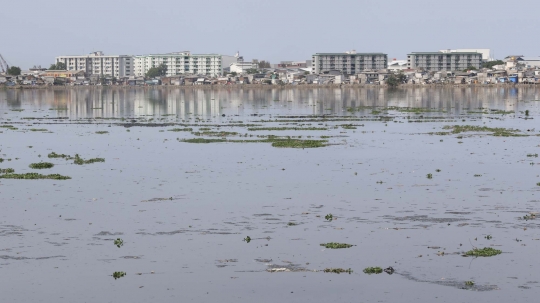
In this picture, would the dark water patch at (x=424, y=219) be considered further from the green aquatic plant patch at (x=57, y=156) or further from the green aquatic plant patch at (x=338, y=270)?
the green aquatic plant patch at (x=57, y=156)

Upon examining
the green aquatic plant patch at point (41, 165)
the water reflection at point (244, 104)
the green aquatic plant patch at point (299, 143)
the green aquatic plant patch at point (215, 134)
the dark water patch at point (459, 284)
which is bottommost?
the dark water patch at point (459, 284)

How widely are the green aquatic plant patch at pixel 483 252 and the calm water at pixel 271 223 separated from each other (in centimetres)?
26

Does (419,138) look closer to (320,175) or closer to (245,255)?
(320,175)

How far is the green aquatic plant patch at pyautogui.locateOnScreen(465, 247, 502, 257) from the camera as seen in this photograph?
1684 cm

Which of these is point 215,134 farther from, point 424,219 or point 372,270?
point 372,270

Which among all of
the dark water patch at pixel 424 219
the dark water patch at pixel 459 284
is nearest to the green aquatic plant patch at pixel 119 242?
the dark water patch at pixel 459 284

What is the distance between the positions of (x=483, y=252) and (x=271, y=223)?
592 cm

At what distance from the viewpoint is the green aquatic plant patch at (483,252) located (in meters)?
16.8

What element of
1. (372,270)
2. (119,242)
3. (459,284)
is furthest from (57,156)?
(459,284)

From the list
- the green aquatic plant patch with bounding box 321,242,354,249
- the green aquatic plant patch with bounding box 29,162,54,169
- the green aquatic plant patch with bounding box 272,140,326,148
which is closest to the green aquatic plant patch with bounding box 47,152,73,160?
the green aquatic plant patch with bounding box 29,162,54,169

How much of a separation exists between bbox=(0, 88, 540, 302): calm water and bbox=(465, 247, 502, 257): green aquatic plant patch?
261 millimetres

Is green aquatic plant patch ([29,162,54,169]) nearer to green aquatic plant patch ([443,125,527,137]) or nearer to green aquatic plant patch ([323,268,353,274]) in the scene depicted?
green aquatic plant patch ([323,268,353,274])

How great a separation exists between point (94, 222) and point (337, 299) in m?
9.07

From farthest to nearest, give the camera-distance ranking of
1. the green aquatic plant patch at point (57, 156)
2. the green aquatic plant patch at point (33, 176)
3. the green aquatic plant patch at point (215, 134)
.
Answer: the green aquatic plant patch at point (215, 134), the green aquatic plant patch at point (57, 156), the green aquatic plant patch at point (33, 176)
